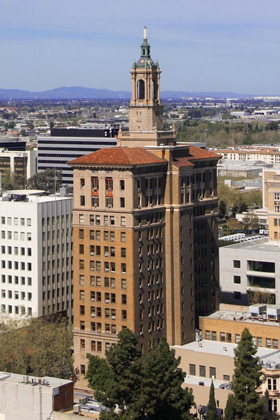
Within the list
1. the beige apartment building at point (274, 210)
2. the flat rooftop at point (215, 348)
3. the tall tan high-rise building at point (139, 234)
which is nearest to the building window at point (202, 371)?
the flat rooftop at point (215, 348)

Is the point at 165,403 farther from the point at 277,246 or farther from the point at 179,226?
the point at 277,246

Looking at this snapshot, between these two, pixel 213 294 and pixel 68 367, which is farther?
pixel 213 294

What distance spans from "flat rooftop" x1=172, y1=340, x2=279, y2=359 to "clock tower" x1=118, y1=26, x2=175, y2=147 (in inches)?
686

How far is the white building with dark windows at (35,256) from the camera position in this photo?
359 feet

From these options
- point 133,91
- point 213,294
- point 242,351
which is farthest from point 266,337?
point 133,91

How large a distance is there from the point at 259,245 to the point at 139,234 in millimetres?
33734

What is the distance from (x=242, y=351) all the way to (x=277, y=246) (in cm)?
4510

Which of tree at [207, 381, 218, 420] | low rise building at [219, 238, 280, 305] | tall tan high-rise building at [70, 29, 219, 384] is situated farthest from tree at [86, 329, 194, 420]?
low rise building at [219, 238, 280, 305]

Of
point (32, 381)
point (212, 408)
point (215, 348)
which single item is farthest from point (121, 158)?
point (212, 408)

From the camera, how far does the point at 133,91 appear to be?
336 ft

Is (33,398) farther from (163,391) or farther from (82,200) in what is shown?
(82,200)

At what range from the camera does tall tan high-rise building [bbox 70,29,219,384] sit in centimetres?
9519

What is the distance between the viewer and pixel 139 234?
95625 mm

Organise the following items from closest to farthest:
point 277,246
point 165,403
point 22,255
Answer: point 165,403, point 22,255, point 277,246
